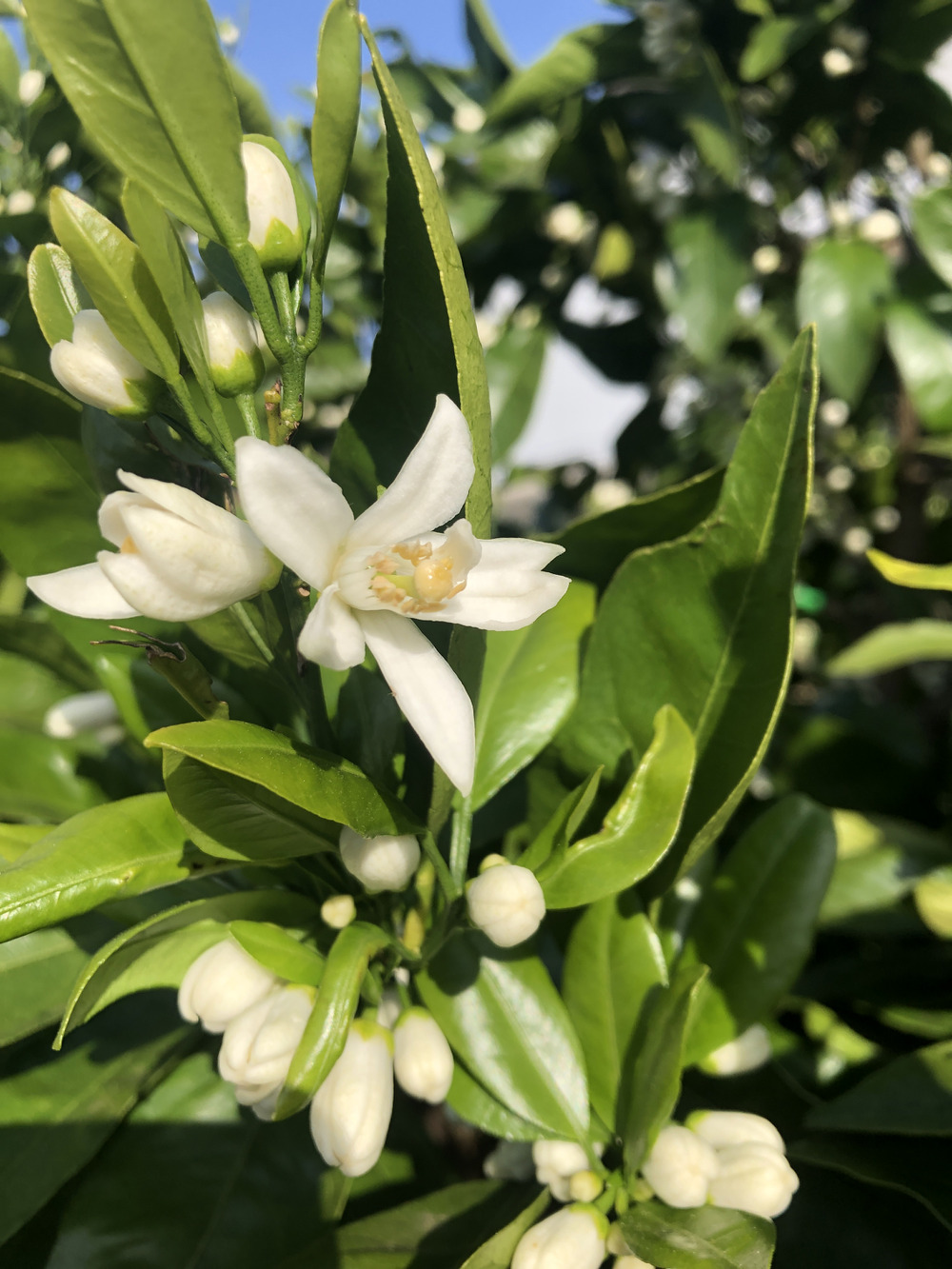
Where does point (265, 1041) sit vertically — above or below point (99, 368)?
below

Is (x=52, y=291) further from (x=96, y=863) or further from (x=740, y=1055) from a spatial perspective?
(x=740, y=1055)

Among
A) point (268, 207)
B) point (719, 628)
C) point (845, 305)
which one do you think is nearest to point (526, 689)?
point (719, 628)

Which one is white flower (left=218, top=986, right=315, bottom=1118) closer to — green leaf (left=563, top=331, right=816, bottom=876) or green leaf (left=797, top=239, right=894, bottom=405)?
green leaf (left=563, top=331, right=816, bottom=876)

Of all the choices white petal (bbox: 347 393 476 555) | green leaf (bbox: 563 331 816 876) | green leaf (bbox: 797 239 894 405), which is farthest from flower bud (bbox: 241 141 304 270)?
green leaf (bbox: 797 239 894 405)

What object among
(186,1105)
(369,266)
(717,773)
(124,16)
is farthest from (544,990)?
(369,266)

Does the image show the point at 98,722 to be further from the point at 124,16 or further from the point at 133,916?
the point at 124,16

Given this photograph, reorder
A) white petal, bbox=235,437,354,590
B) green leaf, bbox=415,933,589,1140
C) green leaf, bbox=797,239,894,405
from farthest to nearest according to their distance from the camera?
green leaf, bbox=797,239,894,405
green leaf, bbox=415,933,589,1140
white petal, bbox=235,437,354,590

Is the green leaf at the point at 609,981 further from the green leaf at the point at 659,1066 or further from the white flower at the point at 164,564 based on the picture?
the white flower at the point at 164,564
